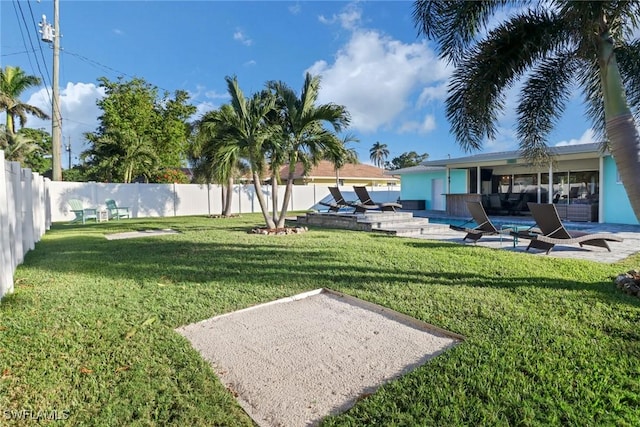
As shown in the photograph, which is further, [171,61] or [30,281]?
[171,61]

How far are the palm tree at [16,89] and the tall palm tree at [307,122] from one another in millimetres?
25829

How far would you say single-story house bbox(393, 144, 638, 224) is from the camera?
1490 centimetres

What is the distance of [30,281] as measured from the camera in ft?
19.5

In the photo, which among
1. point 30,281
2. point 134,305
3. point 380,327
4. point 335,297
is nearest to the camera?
point 380,327

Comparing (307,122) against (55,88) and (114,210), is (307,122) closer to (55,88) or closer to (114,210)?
(114,210)

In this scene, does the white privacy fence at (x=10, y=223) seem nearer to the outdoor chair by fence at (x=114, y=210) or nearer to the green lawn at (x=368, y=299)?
the green lawn at (x=368, y=299)

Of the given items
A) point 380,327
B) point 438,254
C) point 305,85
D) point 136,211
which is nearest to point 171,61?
point 136,211

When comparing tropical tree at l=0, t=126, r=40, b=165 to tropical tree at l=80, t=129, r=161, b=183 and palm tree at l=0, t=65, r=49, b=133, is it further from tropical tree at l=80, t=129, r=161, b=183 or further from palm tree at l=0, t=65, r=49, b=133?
tropical tree at l=80, t=129, r=161, b=183

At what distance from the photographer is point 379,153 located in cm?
7612

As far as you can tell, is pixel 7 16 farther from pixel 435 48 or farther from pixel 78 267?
pixel 435 48

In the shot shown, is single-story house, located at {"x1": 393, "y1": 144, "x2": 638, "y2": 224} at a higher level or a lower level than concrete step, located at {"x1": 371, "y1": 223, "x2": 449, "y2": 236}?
higher

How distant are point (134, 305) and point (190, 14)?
1737cm

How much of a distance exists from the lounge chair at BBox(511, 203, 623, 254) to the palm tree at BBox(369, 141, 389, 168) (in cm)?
6843

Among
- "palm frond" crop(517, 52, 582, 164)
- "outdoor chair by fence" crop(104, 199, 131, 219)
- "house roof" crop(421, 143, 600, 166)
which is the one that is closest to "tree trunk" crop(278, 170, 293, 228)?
"palm frond" crop(517, 52, 582, 164)
